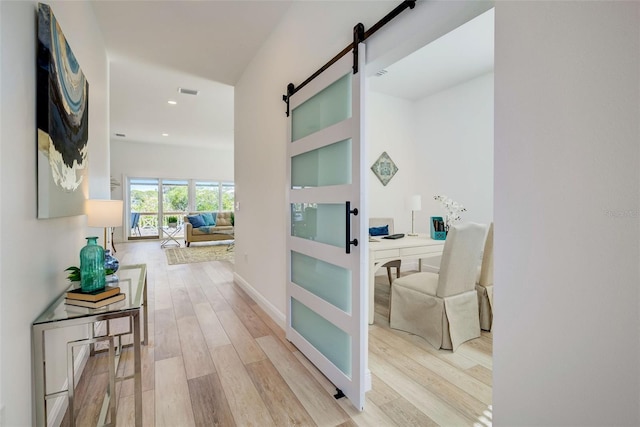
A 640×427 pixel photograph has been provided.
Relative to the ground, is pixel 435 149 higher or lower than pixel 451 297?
higher

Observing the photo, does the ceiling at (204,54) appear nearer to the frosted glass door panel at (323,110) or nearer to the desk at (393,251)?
the frosted glass door panel at (323,110)

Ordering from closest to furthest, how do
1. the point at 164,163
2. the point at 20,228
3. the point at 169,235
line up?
the point at 20,228, the point at 169,235, the point at 164,163

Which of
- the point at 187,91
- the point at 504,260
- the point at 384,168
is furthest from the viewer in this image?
the point at 384,168

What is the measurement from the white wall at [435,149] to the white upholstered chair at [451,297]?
1593 mm

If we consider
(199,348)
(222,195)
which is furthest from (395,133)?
(222,195)

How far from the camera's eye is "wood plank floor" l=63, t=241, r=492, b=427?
1557 mm

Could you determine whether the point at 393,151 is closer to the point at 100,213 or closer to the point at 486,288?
the point at 486,288

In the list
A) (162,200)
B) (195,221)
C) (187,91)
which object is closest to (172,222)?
(162,200)

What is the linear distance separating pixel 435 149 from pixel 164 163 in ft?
26.4

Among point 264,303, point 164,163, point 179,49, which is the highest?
point 179,49

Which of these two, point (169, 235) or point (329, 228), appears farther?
point (169, 235)

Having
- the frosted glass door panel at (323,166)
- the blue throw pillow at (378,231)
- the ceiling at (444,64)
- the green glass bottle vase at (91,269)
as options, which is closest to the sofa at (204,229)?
the blue throw pillow at (378,231)

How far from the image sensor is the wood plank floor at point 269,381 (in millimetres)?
1557

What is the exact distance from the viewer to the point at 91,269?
59.5 inches
